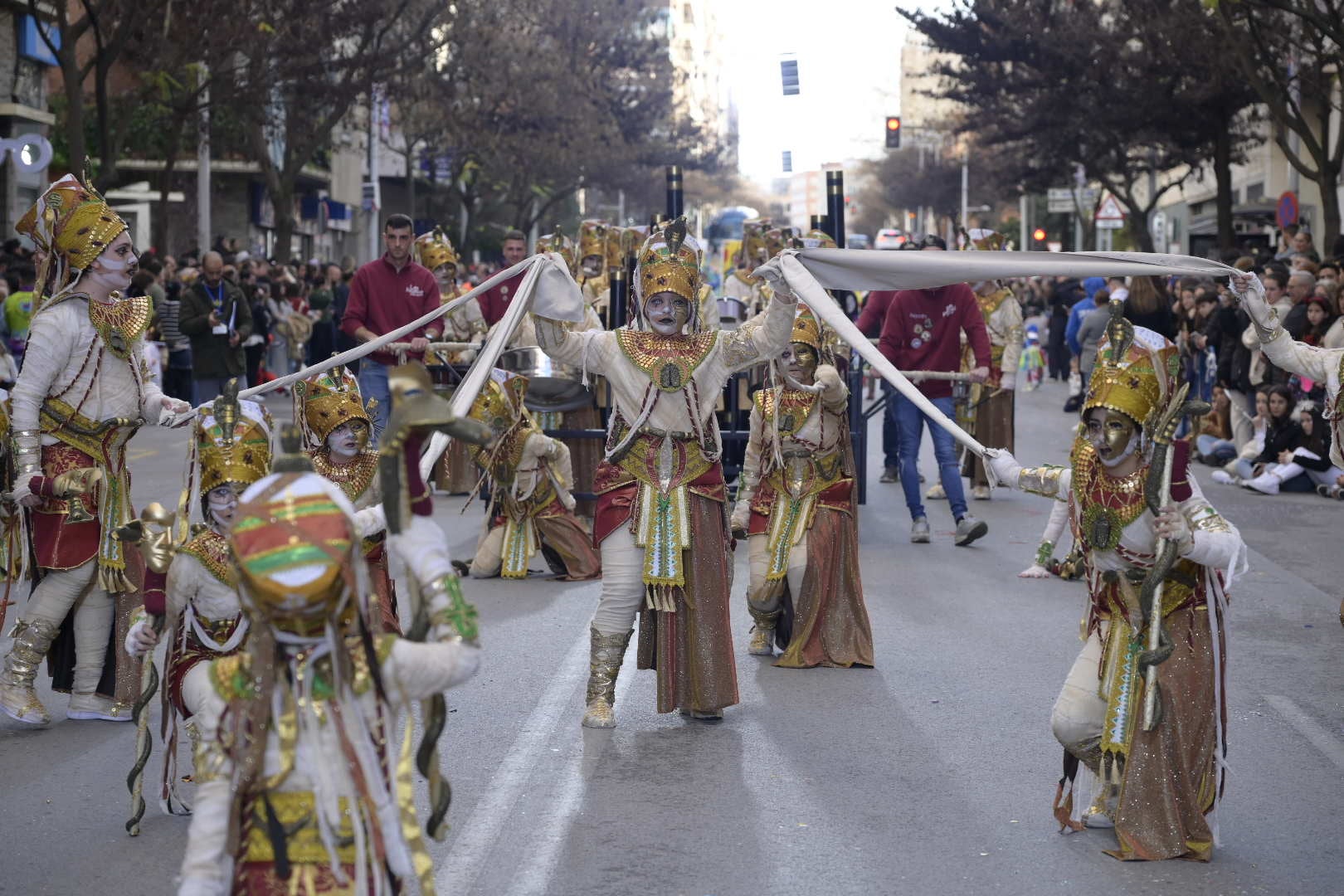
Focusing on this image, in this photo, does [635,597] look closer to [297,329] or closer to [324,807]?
[324,807]

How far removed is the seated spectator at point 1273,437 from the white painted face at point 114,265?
37.7 feet

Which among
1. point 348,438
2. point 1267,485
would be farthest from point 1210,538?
point 1267,485

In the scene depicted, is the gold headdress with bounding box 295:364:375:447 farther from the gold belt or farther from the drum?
the drum

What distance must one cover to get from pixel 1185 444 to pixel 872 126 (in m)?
107

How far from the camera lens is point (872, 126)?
363ft

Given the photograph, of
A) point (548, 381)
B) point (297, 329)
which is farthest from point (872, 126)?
point (548, 381)

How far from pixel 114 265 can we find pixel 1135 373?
409 centimetres

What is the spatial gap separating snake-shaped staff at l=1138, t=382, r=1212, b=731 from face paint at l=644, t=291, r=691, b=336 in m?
2.40

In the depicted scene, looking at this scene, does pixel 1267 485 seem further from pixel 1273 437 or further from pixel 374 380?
pixel 374 380

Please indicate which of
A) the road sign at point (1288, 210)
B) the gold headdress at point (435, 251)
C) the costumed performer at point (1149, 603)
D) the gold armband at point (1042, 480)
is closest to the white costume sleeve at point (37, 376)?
the gold armband at point (1042, 480)

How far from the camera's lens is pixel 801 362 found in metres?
9.05

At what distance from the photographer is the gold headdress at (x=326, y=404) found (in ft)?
22.2

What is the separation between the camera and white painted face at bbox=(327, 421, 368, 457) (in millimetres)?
6770

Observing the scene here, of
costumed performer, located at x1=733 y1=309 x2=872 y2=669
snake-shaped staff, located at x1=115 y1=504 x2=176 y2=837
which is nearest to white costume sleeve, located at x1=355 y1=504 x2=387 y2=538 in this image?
snake-shaped staff, located at x1=115 y1=504 x2=176 y2=837
